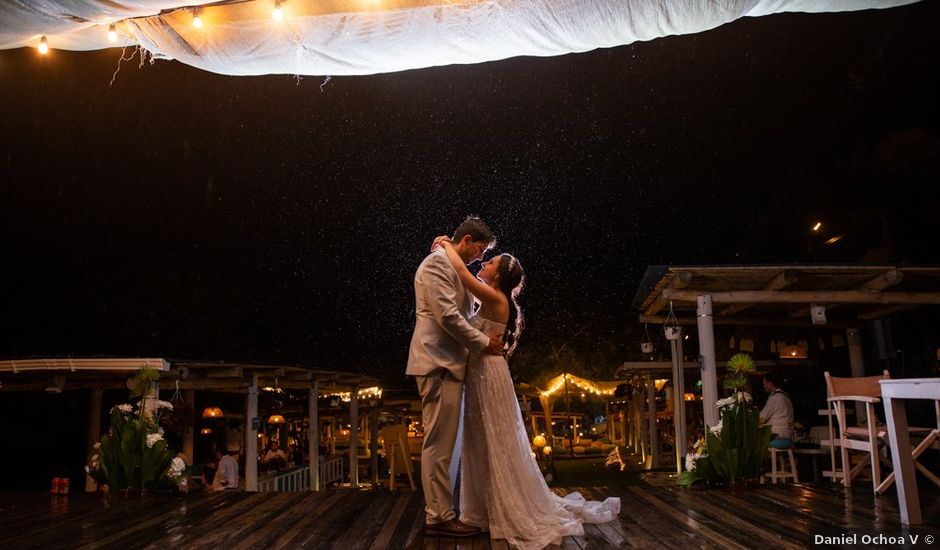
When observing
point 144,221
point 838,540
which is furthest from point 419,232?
point 838,540

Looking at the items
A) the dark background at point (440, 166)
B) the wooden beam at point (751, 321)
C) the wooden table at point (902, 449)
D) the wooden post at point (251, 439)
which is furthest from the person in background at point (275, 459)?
the wooden table at point (902, 449)

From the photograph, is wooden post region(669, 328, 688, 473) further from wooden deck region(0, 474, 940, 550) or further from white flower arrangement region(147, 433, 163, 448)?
white flower arrangement region(147, 433, 163, 448)

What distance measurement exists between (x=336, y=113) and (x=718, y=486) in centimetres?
787

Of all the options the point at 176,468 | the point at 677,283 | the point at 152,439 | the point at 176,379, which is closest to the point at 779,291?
the point at 677,283

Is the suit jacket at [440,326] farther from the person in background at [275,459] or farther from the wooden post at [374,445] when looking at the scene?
the wooden post at [374,445]

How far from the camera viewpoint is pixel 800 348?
1376cm

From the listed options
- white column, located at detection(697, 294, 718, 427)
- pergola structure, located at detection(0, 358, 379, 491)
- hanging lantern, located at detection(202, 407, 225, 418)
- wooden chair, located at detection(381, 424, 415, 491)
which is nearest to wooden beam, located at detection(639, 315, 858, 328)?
white column, located at detection(697, 294, 718, 427)

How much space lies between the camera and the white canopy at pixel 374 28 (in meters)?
4.04

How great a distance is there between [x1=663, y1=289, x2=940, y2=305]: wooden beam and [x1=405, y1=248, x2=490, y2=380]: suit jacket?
6.07 meters

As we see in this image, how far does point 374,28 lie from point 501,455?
300cm

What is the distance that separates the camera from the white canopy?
13.3 ft

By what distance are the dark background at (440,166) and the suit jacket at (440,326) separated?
11.8ft

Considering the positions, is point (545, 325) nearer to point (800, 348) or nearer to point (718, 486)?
point (800, 348)

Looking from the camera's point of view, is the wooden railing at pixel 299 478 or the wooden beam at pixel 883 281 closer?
the wooden beam at pixel 883 281
